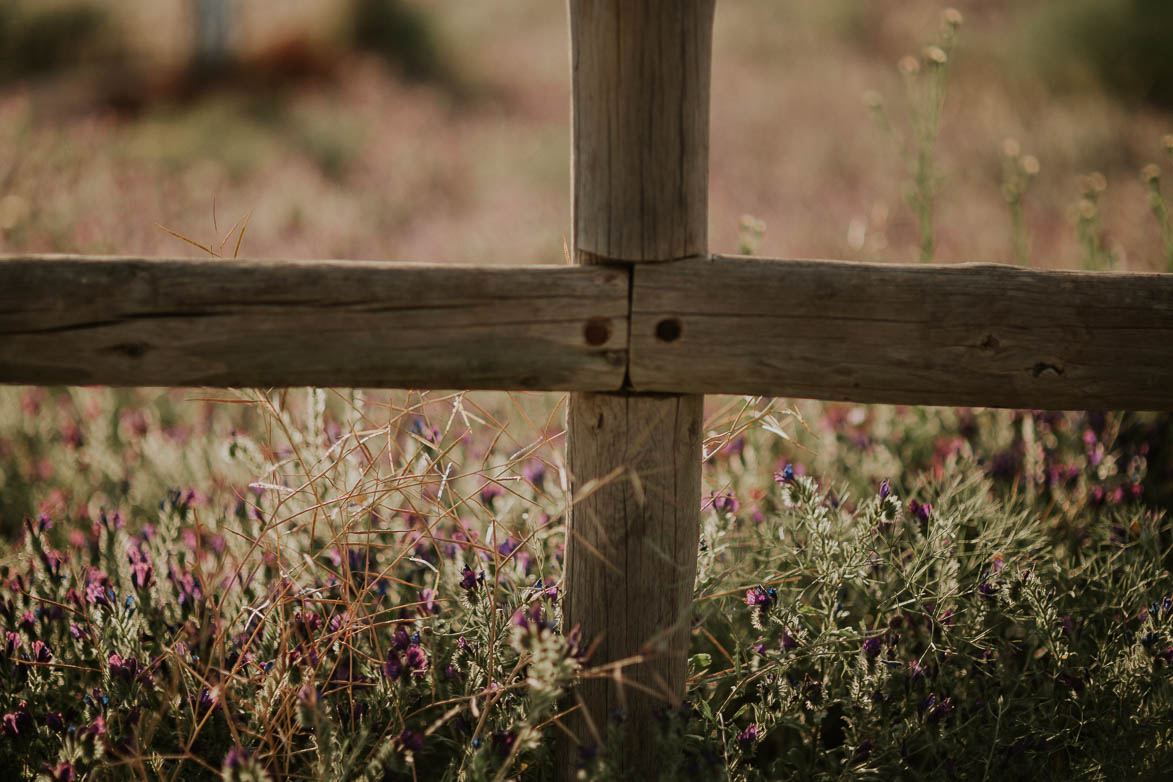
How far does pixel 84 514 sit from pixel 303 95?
7.38 metres

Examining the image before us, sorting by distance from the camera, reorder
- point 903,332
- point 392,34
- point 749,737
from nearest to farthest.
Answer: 1. point 903,332
2. point 749,737
3. point 392,34

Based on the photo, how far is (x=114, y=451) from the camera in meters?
3.25

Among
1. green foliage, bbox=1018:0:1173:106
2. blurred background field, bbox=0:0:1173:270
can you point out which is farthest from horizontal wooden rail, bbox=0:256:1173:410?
green foliage, bbox=1018:0:1173:106

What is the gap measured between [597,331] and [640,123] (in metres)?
0.35

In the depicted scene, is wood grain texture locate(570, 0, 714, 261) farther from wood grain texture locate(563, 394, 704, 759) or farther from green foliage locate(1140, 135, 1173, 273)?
green foliage locate(1140, 135, 1173, 273)

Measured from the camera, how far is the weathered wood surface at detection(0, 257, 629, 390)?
4.07 ft

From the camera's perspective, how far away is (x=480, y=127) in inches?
331

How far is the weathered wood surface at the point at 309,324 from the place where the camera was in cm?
124

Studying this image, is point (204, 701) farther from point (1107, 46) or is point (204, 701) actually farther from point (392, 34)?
point (392, 34)

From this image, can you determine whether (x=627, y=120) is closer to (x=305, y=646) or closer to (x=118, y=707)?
(x=305, y=646)

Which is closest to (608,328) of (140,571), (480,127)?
(140,571)

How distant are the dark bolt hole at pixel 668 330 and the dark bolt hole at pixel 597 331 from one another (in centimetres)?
9

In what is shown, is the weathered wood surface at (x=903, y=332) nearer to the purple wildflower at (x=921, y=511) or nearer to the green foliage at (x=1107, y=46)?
the purple wildflower at (x=921, y=511)

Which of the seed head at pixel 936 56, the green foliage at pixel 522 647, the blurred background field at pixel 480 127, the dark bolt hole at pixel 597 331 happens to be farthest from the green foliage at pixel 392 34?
the dark bolt hole at pixel 597 331
